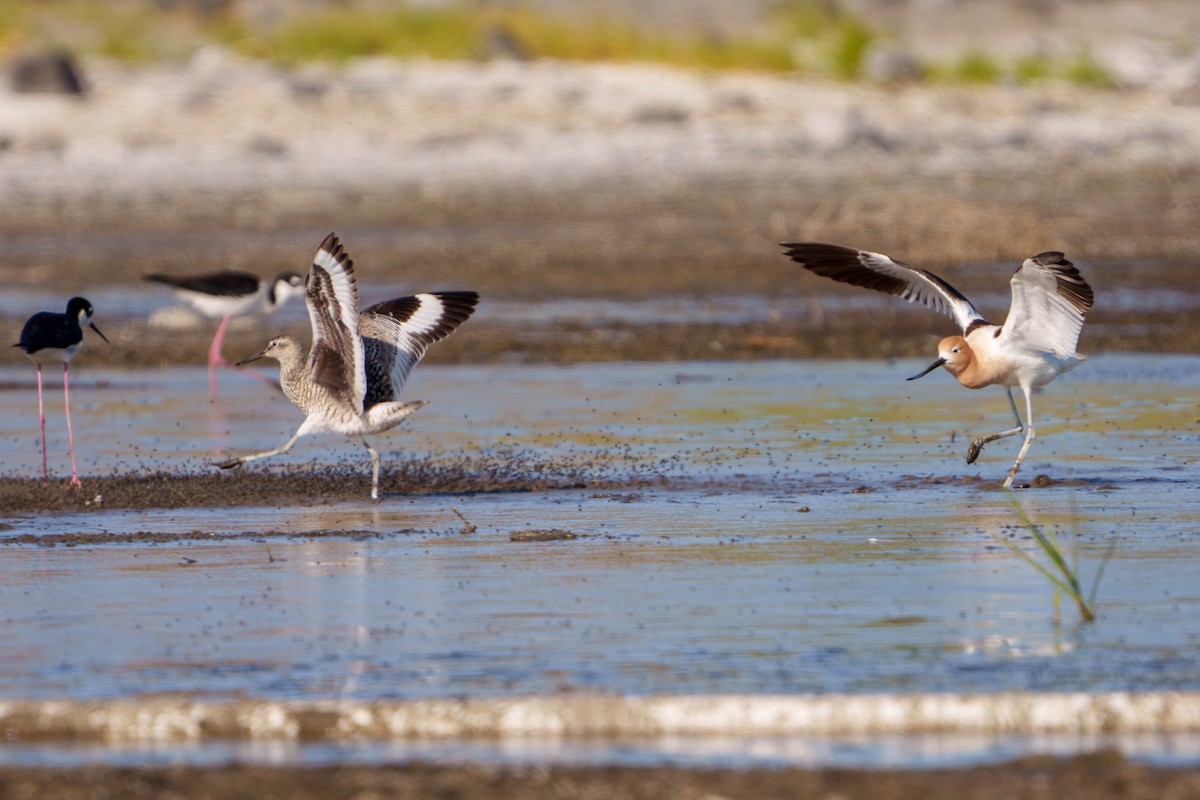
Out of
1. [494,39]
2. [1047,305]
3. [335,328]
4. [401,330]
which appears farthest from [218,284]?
[494,39]

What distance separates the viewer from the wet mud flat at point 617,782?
18.0ft

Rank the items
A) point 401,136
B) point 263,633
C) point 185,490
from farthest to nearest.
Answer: point 401,136 < point 185,490 < point 263,633

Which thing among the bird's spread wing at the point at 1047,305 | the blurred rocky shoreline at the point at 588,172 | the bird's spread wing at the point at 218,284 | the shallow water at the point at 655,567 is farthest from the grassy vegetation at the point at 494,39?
the bird's spread wing at the point at 1047,305

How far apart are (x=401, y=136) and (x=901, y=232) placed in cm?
956

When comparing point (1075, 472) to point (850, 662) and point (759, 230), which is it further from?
point (759, 230)

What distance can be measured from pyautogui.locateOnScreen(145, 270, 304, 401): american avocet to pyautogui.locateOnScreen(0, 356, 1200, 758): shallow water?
3.33 m

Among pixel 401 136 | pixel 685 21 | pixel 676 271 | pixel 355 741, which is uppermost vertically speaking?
pixel 685 21

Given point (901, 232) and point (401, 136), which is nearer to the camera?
point (901, 232)

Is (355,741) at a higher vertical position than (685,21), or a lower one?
lower

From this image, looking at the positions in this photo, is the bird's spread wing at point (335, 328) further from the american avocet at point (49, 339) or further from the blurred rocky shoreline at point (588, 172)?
the blurred rocky shoreline at point (588, 172)

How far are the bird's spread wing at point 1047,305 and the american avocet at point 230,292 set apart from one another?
25.1 ft

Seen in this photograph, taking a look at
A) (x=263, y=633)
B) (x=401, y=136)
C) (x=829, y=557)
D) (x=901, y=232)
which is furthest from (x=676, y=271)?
(x=263, y=633)

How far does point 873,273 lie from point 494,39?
22362 mm

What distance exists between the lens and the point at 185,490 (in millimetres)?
10680
